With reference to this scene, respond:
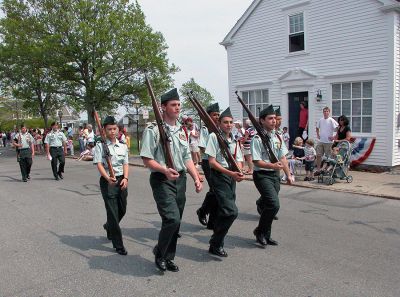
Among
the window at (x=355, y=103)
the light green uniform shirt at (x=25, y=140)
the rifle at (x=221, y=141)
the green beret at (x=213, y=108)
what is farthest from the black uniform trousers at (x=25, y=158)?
the window at (x=355, y=103)

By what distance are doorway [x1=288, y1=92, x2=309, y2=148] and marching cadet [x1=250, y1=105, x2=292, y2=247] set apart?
8.99 m

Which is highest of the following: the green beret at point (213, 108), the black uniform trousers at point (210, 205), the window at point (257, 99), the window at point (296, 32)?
the window at point (296, 32)

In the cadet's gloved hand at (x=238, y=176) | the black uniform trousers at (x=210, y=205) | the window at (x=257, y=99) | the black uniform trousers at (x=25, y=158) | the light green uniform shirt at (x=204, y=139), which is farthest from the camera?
the window at (x=257, y=99)

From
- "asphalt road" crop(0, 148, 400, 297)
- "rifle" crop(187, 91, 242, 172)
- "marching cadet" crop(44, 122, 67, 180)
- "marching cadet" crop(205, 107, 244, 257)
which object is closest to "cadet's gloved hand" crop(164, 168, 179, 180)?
"marching cadet" crop(205, 107, 244, 257)

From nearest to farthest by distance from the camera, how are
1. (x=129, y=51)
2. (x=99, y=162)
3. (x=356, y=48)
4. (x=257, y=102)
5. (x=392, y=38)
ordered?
(x=99, y=162)
(x=392, y=38)
(x=356, y=48)
(x=257, y=102)
(x=129, y=51)

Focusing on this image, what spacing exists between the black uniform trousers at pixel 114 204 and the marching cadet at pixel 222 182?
1228 mm

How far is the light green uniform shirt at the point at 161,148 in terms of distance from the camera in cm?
425

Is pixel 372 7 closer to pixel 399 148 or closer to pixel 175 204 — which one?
pixel 399 148

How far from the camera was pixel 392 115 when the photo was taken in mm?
11422

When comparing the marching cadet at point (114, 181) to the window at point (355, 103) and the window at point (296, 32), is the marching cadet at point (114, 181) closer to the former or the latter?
the window at point (355, 103)

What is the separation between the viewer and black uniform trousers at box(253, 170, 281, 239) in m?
4.97

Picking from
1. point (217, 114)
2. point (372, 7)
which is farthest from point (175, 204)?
point (372, 7)

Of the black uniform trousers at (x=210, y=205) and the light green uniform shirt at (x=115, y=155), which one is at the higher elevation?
the light green uniform shirt at (x=115, y=155)

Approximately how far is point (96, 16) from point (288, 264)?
22867 mm
